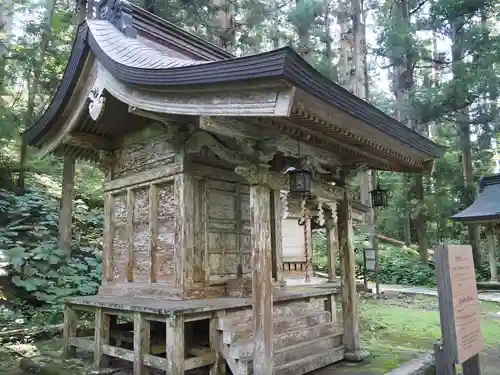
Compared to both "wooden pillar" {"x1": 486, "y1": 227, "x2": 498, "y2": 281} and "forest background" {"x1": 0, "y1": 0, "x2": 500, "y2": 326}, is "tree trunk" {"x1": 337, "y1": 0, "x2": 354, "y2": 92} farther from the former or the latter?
"wooden pillar" {"x1": 486, "y1": 227, "x2": 498, "y2": 281}

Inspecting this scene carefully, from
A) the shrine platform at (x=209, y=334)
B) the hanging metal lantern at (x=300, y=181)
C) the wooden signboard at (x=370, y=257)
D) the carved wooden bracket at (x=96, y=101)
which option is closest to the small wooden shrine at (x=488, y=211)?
the wooden signboard at (x=370, y=257)

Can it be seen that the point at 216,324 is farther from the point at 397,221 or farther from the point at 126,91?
the point at 397,221

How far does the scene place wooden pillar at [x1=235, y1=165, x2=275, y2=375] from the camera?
165 inches

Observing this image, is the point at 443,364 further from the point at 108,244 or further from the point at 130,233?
the point at 108,244

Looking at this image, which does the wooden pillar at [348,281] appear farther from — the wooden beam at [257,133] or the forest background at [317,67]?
the forest background at [317,67]

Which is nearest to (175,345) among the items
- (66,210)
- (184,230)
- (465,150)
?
(184,230)

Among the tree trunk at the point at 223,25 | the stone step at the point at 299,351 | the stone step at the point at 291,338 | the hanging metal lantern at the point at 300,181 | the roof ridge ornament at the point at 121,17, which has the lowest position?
the stone step at the point at 299,351

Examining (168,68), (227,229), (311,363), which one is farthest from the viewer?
(227,229)

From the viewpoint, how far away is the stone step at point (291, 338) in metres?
4.57

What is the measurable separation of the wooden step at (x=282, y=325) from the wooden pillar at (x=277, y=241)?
24.6 inches

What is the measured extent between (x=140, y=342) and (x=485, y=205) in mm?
13707

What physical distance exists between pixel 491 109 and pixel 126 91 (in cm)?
1585

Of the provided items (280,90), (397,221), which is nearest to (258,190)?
(280,90)

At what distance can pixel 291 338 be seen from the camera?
205 inches
